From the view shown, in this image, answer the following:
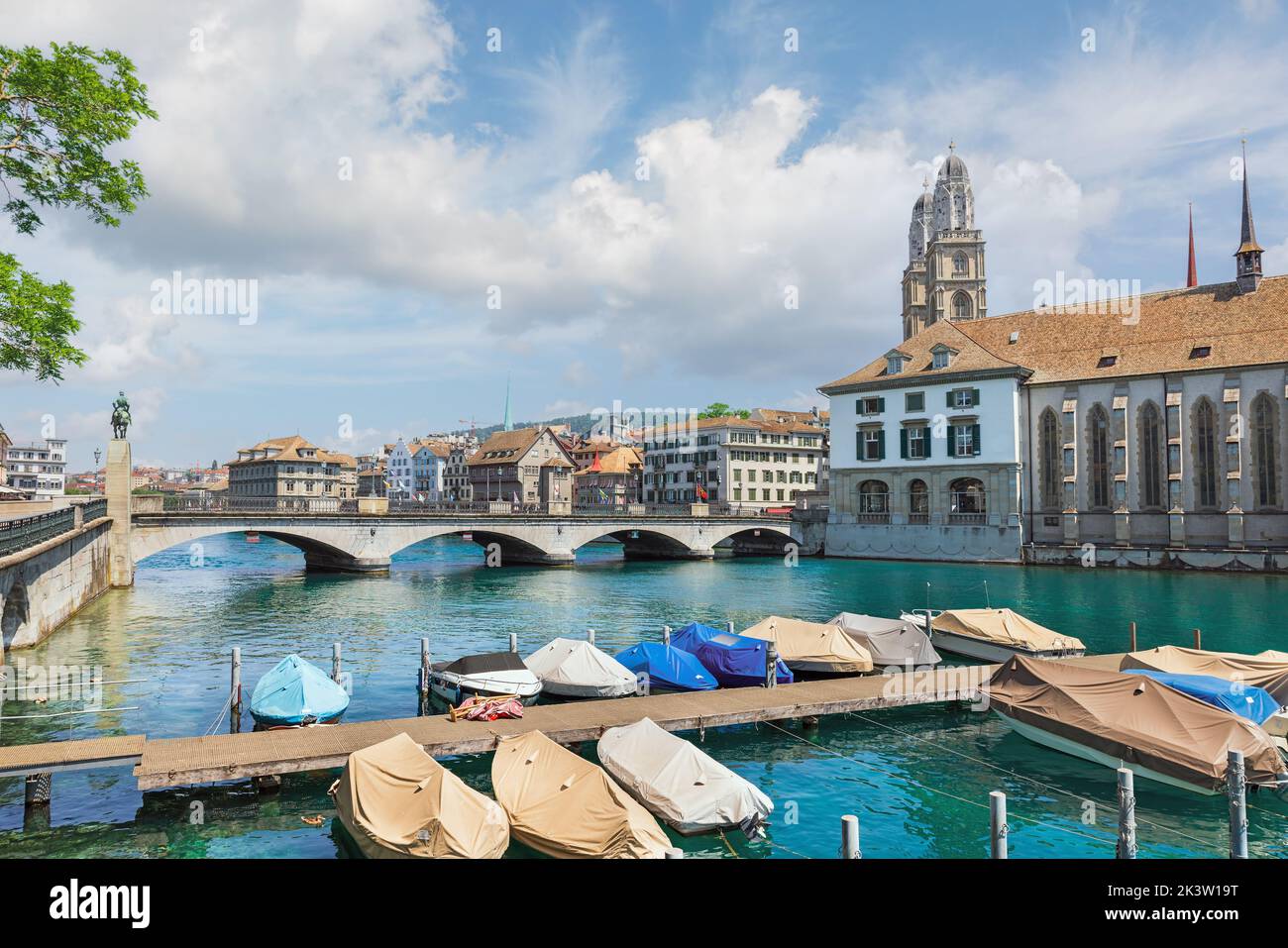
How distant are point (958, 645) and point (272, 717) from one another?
2672cm

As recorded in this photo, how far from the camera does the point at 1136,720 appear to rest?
2034 cm

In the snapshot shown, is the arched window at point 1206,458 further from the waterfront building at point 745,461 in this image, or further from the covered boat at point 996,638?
the waterfront building at point 745,461

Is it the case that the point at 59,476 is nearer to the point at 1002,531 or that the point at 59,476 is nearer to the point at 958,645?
the point at 1002,531

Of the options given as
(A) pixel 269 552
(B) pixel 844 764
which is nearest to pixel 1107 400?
(B) pixel 844 764

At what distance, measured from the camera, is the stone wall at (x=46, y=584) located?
99.8 feet

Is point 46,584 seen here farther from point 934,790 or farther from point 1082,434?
point 1082,434

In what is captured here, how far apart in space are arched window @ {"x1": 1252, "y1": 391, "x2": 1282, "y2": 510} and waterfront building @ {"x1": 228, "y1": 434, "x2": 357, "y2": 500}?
466ft

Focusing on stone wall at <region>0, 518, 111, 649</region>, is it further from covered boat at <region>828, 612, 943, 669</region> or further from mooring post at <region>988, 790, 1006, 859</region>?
covered boat at <region>828, 612, 943, 669</region>

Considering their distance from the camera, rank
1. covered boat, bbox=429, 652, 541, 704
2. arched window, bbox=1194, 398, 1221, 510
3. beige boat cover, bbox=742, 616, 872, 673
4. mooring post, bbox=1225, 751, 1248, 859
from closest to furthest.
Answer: mooring post, bbox=1225, 751, 1248, 859 < covered boat, bbox=429, 652, 541, 704 < beige boat cover, bbox=742, 616, 872, 673 < arched window, bbox=1194, 398, 1221, 510

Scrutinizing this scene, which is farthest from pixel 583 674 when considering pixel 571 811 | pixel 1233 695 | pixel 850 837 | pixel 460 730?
pixel 1233 695

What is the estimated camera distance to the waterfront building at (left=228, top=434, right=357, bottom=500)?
16762 cm

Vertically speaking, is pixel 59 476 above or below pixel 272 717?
above

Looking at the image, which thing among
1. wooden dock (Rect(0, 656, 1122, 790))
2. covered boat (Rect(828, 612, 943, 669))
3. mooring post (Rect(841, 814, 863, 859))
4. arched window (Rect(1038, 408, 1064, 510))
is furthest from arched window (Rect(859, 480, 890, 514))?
mooring post (Rect(841, 814, 863, 859))
